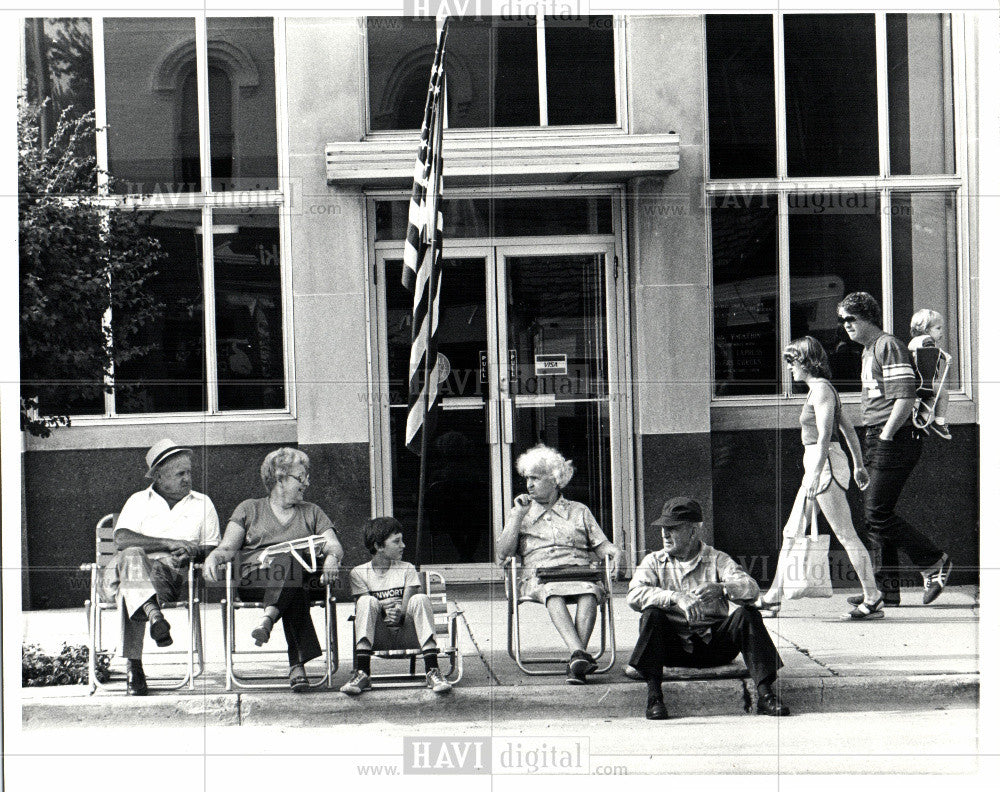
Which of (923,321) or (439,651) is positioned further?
(923,321)

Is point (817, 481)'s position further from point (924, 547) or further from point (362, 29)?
point (362, 29)

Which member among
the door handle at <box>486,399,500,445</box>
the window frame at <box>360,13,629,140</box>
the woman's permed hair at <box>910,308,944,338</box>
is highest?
the window frame at <box>360,13,629,140</box>

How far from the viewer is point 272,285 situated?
22.9 feet

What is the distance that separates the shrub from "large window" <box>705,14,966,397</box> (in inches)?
150

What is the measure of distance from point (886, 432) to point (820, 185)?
1.52m

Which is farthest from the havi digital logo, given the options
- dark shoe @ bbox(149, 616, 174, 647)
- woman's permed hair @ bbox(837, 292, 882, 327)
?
woman's permed hair @ bbox(837, 292, 882, 327)

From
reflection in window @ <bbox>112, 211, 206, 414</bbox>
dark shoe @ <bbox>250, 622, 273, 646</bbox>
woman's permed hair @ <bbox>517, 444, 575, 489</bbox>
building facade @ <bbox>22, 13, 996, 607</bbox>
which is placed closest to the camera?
dark shoe @ <bbox>250, 622, 273, 646</bbox>

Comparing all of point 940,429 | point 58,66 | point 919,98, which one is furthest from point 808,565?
point 58,66

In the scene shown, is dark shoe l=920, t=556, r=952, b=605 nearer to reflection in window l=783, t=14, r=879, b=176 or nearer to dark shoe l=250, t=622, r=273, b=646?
reflection in window l=783, t=14, r=879, b=176

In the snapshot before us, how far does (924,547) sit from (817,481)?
2.38 ft

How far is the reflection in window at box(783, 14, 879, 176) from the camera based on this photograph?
7.12m

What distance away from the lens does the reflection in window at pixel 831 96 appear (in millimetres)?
7121

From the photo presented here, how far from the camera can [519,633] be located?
641 cm

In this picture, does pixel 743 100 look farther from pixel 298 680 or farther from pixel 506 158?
pixel 298 680
